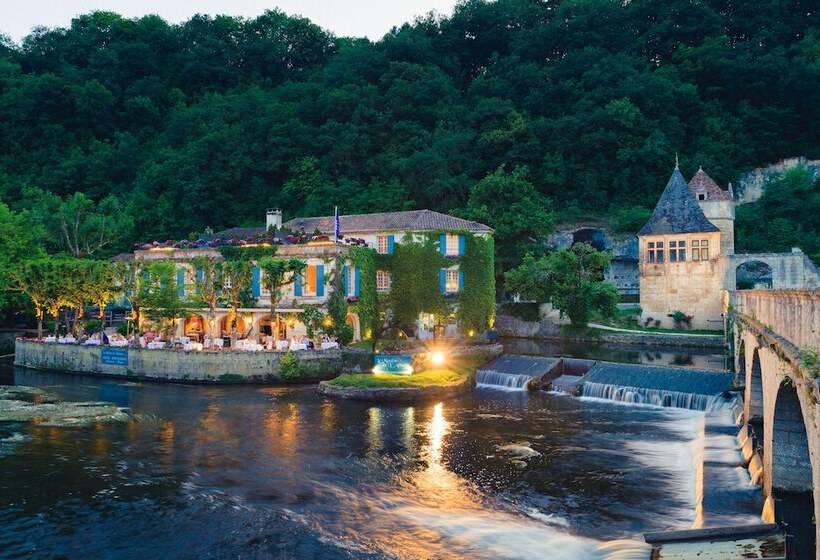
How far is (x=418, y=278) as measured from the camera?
4591 centimetres

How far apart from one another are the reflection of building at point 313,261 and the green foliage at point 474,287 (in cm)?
38

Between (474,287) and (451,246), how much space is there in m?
3.34

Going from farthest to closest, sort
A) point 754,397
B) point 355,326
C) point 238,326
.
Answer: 1. point 238,326
2. point 355,326
3. point 754,397

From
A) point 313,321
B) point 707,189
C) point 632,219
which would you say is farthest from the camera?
point 632,219

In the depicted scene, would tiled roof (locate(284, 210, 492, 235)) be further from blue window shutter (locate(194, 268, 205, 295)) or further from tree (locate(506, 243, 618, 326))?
blue window shutter (locate(194, 268, 205, 295))

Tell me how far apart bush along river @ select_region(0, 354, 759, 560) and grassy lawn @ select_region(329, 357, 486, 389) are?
1.77 metres

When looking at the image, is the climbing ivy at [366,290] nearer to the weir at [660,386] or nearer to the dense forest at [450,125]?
the weir at [660,386]

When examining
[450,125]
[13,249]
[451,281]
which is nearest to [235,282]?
[451,281]

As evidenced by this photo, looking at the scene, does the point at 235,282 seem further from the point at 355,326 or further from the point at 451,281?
the point at 451,281

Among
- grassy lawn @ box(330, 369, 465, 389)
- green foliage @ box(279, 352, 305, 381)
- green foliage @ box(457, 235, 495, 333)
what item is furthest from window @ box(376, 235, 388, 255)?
grassy lawn @ box(330, 369, 465, 389)

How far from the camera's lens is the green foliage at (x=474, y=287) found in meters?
46.4

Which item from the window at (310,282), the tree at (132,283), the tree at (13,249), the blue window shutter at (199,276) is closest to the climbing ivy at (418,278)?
the window at (310,282)

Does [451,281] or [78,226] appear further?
[78,226]

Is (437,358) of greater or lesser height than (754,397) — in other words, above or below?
above
